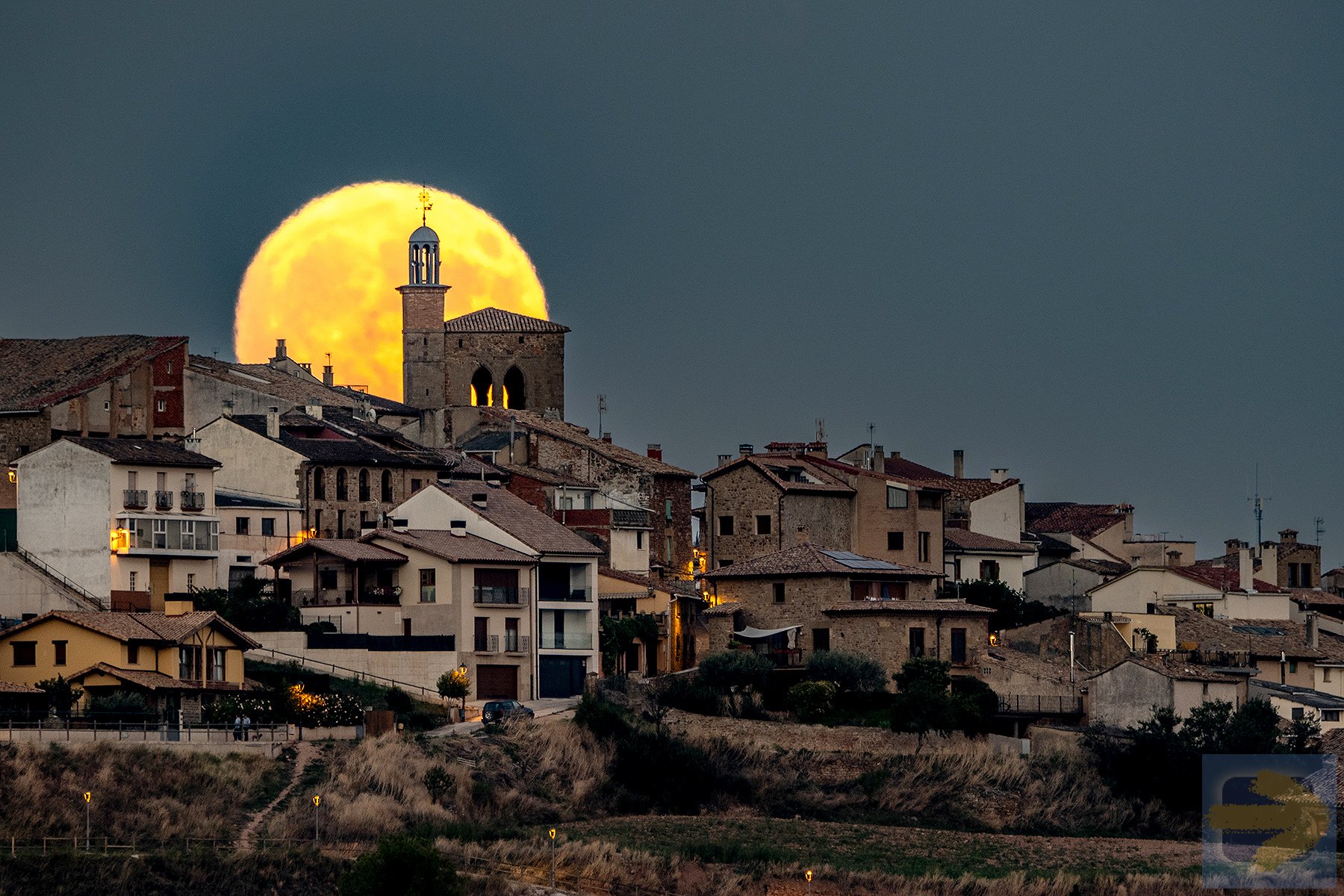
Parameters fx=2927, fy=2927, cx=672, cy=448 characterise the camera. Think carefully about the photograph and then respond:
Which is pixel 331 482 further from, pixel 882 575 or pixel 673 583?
pixel 882 575

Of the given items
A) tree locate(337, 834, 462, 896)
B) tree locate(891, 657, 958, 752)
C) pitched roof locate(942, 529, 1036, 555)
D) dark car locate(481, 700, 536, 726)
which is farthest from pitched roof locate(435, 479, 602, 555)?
tree locate(337, 834, 462, 896)

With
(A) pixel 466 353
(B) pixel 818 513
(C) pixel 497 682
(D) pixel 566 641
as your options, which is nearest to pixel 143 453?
(C) pixel 497 682

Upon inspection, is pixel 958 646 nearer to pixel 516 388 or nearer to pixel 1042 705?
pixel 1042 705

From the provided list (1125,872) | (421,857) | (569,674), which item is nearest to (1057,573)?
(569,674)

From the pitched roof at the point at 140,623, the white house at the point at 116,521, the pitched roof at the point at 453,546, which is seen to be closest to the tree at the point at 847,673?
the pitched roof at the point at 453,546

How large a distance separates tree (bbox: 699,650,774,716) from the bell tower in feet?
134

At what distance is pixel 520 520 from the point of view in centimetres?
9275

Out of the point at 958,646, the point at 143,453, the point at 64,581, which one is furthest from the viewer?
the point at 958,646

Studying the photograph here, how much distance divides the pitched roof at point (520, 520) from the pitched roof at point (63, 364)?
14.1m

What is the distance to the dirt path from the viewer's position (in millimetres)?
69481

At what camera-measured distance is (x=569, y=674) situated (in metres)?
89.1

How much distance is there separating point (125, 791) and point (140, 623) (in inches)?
369

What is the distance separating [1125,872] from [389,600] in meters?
24.2

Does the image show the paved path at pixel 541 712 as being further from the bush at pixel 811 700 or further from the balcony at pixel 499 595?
the bush at pixel 811 700
